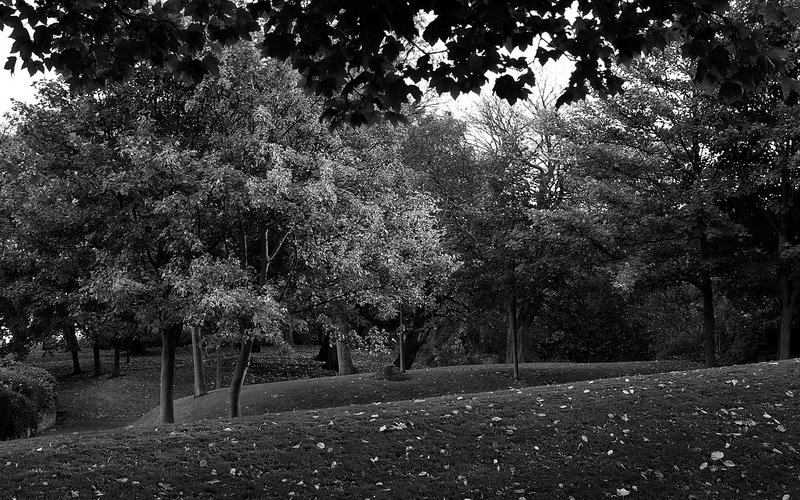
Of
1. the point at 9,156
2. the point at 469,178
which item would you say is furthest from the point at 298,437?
the point at 469,178

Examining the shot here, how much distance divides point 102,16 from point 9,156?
41.6 ft

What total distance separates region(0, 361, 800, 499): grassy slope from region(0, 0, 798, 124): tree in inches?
217

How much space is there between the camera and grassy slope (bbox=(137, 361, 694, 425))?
66.0ft

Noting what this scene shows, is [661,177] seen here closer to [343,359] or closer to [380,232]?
[380,232]

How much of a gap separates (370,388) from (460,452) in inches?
441

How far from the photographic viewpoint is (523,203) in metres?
22.5

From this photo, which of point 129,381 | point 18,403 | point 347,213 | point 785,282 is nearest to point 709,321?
point 785,282

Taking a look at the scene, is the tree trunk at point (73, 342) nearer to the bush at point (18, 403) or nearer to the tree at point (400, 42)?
the bush at point (18, 403)

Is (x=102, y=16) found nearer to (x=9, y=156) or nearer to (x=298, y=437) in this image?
(x=298, y=437)

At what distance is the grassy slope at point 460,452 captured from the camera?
9023mm

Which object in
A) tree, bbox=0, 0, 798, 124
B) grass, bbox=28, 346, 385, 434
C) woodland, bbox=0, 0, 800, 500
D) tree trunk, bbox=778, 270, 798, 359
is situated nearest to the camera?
tree, bbox=0, 0, 798, 124

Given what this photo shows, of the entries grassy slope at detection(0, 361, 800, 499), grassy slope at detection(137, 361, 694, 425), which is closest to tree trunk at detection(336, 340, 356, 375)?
grassy slope at detection(137, 361, 694, 425)

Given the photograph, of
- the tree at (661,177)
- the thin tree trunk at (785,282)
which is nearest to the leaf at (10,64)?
the tree at (661,177)

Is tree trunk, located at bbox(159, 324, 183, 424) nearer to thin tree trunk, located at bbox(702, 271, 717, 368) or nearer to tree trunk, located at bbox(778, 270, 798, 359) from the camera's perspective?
thin tree trunk, located at bbox(702, 271, 717, 368)
